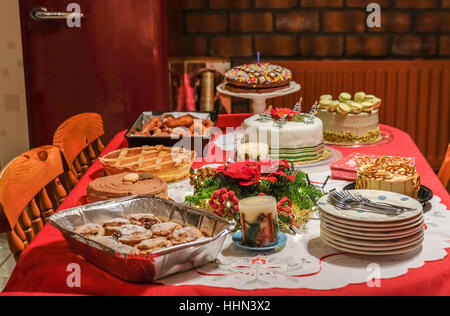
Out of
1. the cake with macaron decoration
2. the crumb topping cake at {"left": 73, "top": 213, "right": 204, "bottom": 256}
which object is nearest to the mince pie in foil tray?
the crumb topping cake at {"left": 73, "top": 213, "right": 204, "bottom": 256}

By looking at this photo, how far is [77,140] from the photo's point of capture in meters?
2.29

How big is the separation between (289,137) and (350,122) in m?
0.42

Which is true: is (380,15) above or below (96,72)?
above

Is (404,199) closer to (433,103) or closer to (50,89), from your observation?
(50,89)

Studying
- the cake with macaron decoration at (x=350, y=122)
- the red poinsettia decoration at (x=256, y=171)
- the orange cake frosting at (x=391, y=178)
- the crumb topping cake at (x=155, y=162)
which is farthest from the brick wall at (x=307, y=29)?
the red poinsettia decoration at (x=256, y=171)

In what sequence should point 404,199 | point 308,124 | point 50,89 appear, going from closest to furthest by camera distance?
point 404,199, point 308,124, point 50,89

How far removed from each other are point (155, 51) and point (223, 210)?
82.3 inches

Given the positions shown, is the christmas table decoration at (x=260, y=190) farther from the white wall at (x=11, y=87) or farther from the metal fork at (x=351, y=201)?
the white wall at (x=11, y=87)

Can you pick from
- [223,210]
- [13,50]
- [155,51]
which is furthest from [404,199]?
[13,50]

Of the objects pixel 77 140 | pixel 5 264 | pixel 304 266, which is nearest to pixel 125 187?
pixel 304 266

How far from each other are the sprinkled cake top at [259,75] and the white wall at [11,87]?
177cm

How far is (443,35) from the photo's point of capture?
370cm

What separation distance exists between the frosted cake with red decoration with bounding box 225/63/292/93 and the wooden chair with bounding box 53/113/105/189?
568 mm

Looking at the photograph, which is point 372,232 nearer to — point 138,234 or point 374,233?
point 374,233
